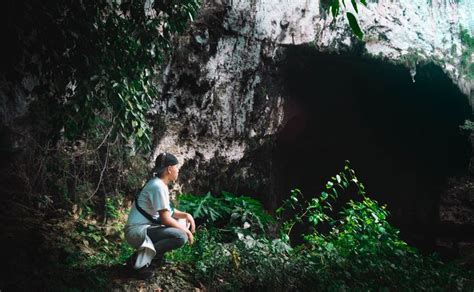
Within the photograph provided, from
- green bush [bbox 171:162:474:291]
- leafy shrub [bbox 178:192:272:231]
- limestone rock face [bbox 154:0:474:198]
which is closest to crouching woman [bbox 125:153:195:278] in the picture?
green bush [bbox 171:162:474:291]

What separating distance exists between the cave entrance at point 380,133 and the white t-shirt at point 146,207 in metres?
6.45

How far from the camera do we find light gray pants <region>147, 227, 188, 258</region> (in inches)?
173

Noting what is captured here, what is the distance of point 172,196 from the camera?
Result: 794 cm

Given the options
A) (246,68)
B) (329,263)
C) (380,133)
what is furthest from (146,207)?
(380,133)

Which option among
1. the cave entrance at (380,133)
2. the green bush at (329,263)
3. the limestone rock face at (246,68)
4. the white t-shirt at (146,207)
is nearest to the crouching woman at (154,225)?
the white t-shirt at (146,207)

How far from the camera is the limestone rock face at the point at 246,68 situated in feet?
27.2

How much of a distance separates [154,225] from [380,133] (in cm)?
961

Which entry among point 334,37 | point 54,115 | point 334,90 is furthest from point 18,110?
point 334,90

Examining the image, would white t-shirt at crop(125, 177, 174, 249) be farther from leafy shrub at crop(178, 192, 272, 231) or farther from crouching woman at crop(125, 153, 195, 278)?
leafy shrub at crop(178, 192, 272, 231)

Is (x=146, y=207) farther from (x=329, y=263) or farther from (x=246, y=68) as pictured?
(x=246, y=68)

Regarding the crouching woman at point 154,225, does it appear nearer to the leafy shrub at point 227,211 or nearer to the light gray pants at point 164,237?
the light gray pants at point 164,237

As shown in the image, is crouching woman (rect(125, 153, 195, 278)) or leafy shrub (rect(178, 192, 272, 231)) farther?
leafy shrub (rect(178, 192, 272, 231))

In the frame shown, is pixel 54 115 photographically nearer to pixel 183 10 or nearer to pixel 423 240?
pixel 183 10

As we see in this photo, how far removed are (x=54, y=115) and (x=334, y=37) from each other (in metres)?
7.11
